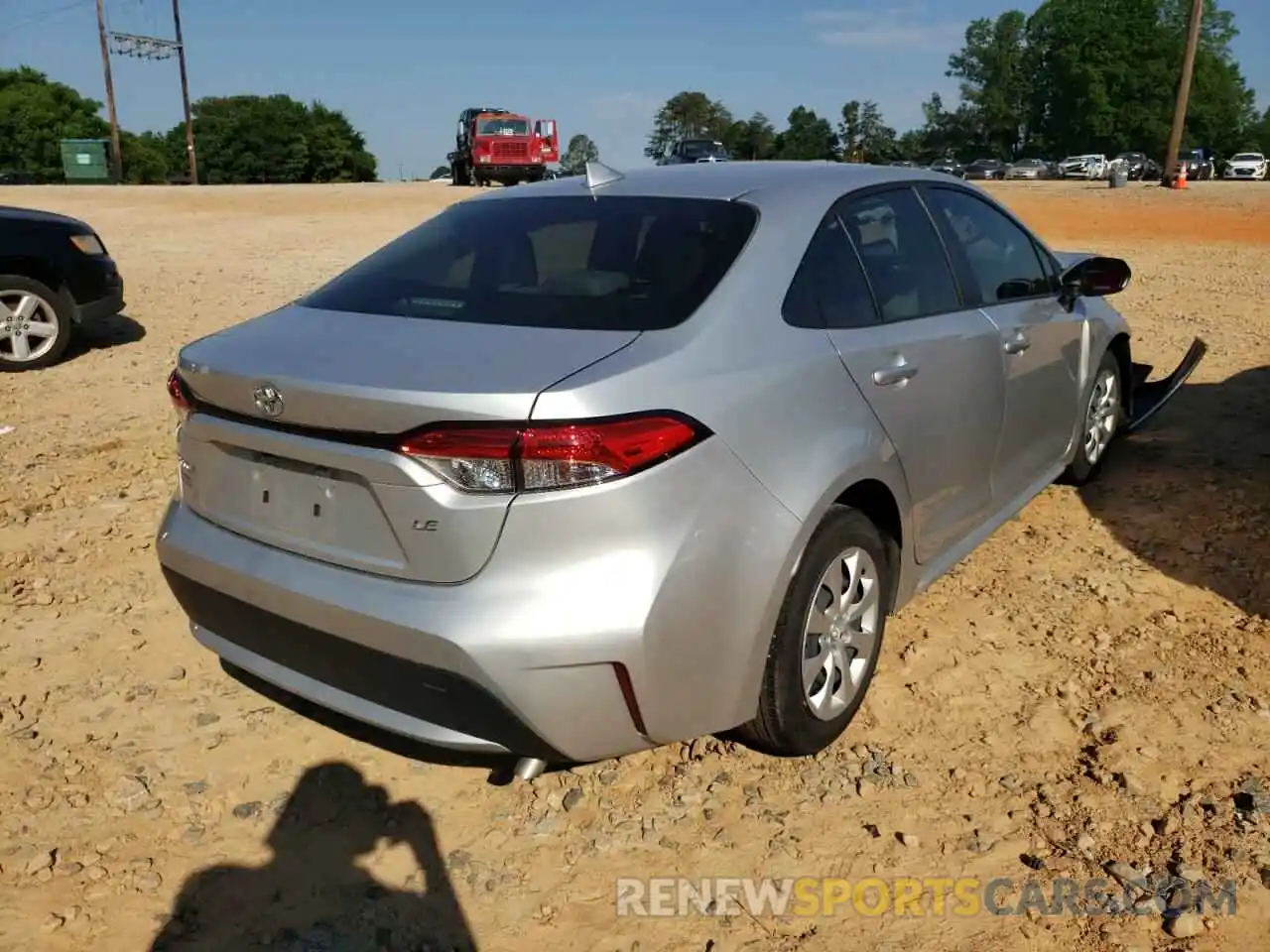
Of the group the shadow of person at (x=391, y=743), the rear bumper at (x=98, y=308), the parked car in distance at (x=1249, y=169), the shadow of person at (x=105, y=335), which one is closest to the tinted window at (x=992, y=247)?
the shadow of person at (x=391, y=743)

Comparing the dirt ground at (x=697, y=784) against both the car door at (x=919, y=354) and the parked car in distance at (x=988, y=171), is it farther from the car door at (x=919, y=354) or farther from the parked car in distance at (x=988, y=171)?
the parked car in distance at (x=988, y=171)

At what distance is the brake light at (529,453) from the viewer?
7.37 ft

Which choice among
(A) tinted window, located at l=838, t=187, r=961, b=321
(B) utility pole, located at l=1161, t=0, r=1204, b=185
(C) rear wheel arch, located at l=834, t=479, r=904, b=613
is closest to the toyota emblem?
(C) rear wheel arch, located at l=834, t=479, r=904, b=613

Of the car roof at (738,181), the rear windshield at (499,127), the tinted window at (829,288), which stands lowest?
the tinted window at (829,288)

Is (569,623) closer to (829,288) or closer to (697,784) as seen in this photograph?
(697,784)

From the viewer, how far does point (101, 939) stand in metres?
2.44

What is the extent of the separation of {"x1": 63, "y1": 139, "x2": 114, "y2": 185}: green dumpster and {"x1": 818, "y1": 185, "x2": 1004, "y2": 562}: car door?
160 ft

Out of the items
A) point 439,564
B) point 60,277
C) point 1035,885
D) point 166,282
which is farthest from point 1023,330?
point 166,282

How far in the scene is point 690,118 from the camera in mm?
101500

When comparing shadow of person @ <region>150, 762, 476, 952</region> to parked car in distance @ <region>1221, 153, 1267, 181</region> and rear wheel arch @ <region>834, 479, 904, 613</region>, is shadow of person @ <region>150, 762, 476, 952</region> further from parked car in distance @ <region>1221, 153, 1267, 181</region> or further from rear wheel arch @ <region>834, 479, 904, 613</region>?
parked car in distance @ <region>1221, 153, 1267, 181</region>

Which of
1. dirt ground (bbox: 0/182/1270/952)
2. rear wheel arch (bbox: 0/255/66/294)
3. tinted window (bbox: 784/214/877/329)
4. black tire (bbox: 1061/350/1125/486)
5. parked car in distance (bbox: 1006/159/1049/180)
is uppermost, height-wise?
parked car in distance (bbox: 1006/159/1049/180)

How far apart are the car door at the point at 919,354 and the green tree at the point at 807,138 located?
9100 cm

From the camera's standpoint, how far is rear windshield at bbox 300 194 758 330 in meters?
2.72

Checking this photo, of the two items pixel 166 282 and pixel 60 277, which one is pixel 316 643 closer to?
pixel 60 277
